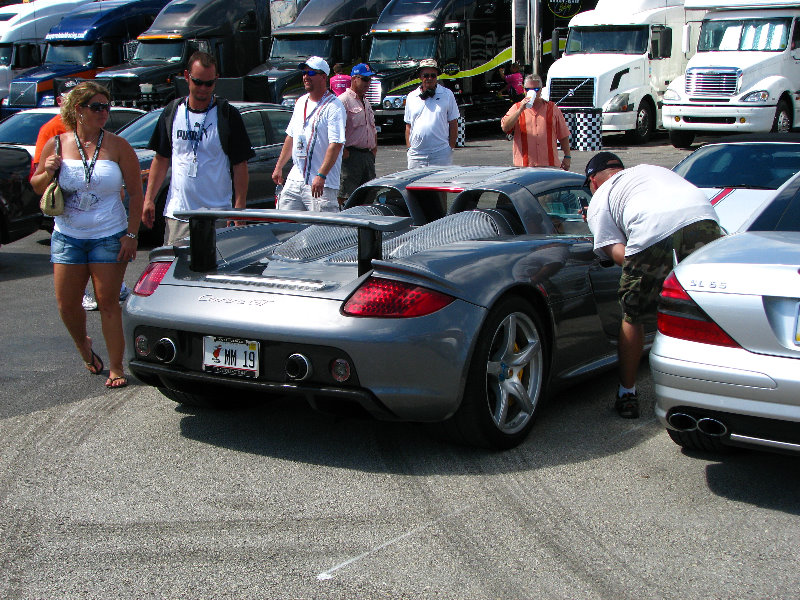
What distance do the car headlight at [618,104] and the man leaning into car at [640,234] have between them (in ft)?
56.9

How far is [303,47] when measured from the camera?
25.4 metres

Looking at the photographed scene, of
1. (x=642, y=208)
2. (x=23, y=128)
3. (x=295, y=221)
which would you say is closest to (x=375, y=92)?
(x=23, y=128)

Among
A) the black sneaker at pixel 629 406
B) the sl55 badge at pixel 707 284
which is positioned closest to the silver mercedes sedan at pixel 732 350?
the sl55 badge at pixel 707 284

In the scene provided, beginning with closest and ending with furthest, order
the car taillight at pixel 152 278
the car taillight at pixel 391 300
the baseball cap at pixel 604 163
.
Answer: the car taillight at pixel 391 300 → the car taillight at pixel 152 278 → the baseball cap at pixel 604 163

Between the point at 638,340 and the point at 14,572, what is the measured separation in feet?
10.1

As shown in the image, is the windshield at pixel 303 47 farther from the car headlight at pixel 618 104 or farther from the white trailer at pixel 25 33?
the white trailer at pixel 25 33

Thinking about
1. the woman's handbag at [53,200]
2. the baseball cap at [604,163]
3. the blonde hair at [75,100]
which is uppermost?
the blonde hair at [75,100]

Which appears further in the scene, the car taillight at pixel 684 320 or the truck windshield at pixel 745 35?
the truck windshield at pixel 745 35

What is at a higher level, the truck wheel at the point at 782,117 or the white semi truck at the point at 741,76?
the white semi truck at the point at 741,76

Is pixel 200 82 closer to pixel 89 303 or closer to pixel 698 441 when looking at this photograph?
pixel 89 303

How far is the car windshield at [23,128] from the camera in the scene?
1273 cm

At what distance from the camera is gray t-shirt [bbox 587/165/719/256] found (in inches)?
198

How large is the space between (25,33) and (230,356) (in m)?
28.2

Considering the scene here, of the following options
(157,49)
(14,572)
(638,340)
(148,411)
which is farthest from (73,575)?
(157,49)
